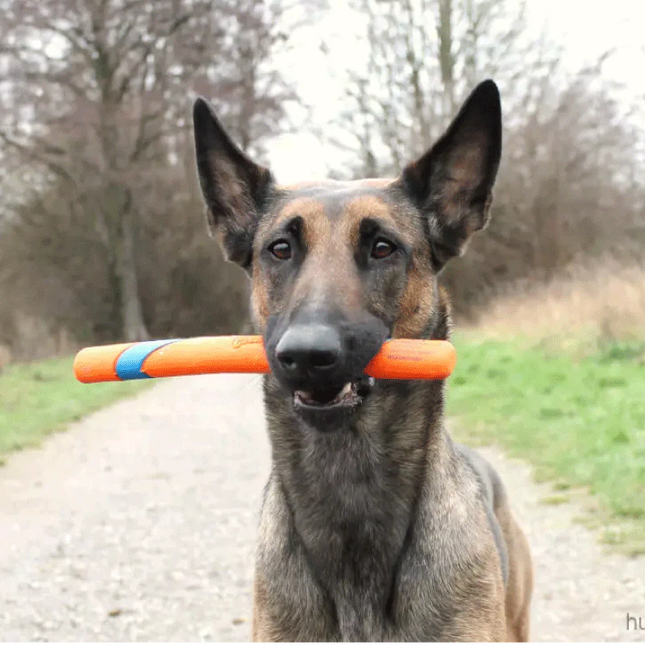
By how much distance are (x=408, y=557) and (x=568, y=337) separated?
39.6 feet

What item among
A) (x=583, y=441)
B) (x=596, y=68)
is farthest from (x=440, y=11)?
(x=583, y=441)

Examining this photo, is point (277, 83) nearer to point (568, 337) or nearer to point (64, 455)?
point (568, 337)

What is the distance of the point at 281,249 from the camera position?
330cm

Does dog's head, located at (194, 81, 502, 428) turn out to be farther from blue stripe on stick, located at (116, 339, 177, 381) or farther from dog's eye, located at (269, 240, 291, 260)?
blue stripe on stick, located at (116, 339, 177, 381)

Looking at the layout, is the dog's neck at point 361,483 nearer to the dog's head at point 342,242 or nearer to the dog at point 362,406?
the dog at point 362,406

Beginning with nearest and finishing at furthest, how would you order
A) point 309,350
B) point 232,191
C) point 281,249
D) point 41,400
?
1. point 309,350
2. point 281,249
3. point 232,191
4. point 41,400

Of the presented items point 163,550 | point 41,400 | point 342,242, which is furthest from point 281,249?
point 41,400

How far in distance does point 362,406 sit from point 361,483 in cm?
31

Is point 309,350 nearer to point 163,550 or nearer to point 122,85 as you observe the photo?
point 163,550

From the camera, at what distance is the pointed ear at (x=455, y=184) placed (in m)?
3.52

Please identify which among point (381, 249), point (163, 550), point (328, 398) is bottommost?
point (163, 550)

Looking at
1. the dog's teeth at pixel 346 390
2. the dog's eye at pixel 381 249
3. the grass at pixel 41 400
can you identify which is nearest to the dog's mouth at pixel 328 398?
the dog's teeth at pixel 346 390

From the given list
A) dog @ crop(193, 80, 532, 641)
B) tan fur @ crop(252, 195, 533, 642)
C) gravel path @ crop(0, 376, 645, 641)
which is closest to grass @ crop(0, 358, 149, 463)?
gravel path @ crop(0, 376, 645, 641)

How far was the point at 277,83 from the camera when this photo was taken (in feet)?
82.7
